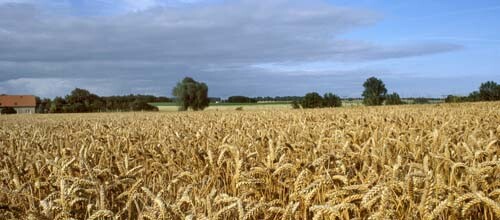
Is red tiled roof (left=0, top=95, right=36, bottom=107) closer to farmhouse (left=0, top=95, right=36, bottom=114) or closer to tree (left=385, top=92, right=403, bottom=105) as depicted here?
farmhouse (left=0, top=95, right=36, bottom=114)

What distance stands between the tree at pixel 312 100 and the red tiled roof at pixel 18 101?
66.3 m

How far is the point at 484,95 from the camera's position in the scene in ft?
232

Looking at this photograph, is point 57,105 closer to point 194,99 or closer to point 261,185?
point 194,99

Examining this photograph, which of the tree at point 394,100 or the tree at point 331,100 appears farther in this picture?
the tree at point 331,100

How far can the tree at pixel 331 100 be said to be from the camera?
70931 mm

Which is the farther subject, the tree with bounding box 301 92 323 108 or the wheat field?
the tree with bounding box 301 92 323 108

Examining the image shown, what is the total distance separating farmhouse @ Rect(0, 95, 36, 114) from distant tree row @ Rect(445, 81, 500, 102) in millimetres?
85730

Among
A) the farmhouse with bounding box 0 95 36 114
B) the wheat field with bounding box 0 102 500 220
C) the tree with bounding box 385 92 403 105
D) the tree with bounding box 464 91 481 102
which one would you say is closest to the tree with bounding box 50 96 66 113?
the farmhouse with bounding box 0 95 36 114

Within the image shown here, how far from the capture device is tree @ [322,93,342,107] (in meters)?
70.9

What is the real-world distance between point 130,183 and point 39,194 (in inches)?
25.8

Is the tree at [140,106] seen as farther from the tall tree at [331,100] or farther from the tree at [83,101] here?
the tall tree at [331,100]

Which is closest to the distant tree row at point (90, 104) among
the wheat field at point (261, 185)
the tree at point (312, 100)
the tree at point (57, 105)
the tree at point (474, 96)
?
the tree at point (57, 105)

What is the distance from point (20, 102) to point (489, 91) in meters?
94.3

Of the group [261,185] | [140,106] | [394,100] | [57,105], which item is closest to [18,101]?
[57,105]
